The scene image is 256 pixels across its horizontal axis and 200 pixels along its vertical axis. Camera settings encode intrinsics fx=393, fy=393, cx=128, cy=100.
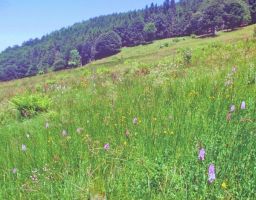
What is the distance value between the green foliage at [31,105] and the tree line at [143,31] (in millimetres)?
89504

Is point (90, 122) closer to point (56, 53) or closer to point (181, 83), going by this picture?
point (181, 83)

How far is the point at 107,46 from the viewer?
Result: 460 ft

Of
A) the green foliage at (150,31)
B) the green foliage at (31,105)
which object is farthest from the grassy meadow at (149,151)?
the green foliage at (150,31)

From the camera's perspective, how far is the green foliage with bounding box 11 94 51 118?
9648 mm

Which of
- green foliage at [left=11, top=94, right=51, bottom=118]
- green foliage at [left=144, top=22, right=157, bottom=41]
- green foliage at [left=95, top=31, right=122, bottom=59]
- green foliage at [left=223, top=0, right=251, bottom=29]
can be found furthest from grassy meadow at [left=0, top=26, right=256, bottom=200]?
green foliage at [left=144, top=22, right=157, bottom=41]

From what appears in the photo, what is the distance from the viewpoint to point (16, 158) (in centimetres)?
427

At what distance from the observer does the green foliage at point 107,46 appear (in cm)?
13982

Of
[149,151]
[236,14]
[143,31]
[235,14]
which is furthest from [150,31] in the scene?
[149,151]

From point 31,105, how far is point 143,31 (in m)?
140

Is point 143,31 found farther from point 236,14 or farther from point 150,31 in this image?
point 236,14

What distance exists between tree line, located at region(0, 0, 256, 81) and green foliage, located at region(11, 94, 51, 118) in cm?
8950

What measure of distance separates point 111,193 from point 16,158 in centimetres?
174

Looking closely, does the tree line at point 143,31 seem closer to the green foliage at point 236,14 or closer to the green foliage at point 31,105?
the green foliage at point 236,14

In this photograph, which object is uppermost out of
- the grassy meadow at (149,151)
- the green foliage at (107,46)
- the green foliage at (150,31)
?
the grassy meadow at (149,151)
